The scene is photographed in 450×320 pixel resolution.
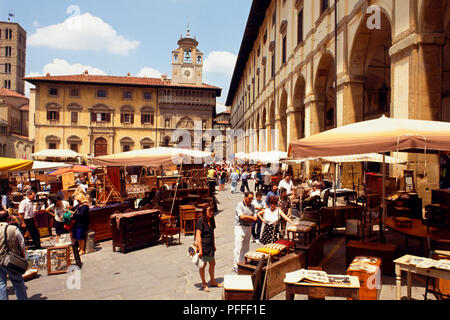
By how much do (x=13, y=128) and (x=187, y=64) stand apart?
1499 inches

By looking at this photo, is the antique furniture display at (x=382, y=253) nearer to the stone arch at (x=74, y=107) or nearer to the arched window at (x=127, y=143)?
the arched window at (x=127, y=143)

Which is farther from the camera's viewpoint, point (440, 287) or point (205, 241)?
point (205, 241)

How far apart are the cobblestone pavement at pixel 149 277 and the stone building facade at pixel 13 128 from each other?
46.9 m

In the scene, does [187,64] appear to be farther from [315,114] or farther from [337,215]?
[337,215]

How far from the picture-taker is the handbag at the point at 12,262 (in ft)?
15.6

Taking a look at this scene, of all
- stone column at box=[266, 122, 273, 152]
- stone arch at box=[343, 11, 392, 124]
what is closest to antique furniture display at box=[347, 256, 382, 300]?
stone arch at box=[343, 11, 392, 124]

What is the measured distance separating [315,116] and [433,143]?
1292cm

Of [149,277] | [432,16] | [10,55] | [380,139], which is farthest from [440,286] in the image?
[10,55]

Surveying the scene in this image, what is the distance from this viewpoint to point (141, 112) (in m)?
50.6

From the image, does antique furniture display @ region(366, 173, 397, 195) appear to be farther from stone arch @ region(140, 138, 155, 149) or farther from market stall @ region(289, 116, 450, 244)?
stone arch @ region(140, 138, 155, 149)

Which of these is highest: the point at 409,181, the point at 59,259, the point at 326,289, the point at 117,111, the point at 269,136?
the point at 117,111

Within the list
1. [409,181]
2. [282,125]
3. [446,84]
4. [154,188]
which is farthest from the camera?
[282,125]

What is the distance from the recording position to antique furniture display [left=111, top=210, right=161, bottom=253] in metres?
8.37

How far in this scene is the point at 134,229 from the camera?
8602 mm
